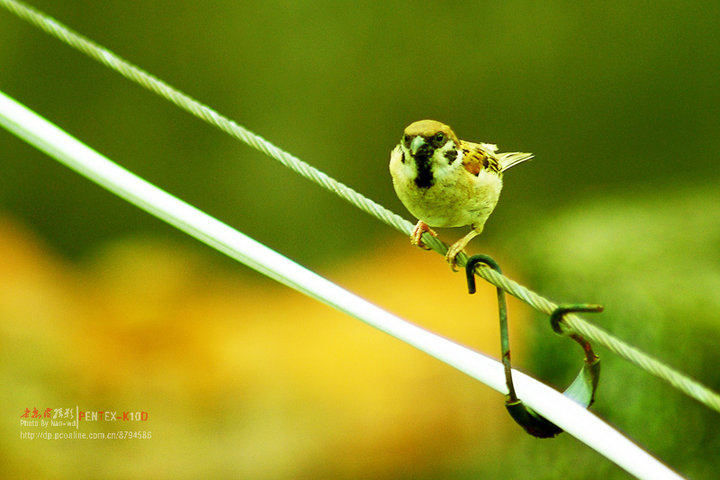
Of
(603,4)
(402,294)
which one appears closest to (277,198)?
(402,294)

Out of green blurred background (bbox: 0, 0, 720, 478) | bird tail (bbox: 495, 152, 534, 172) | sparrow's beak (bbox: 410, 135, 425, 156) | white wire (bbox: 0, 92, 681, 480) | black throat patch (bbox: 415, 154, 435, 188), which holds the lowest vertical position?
white wire (bbox: 0, 92, 681, 480)

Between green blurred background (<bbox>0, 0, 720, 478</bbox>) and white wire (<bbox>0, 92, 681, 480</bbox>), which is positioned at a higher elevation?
green blurred background (<bbox>0, 0, 720, 478</bbox>)

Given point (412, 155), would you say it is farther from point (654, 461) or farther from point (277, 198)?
point (277, 198)

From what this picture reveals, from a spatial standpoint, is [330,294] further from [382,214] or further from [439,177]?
[439,177]

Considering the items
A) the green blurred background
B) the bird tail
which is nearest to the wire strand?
the bird tail

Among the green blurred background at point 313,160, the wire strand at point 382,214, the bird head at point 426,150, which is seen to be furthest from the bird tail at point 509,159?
the green blurred background at point 313,160

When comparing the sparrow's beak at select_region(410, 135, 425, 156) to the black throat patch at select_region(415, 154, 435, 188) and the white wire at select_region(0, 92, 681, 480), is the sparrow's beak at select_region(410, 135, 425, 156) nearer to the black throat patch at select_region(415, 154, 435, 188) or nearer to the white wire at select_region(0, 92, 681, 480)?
the black throat patch at select_region(415, 154, 435, 188)
